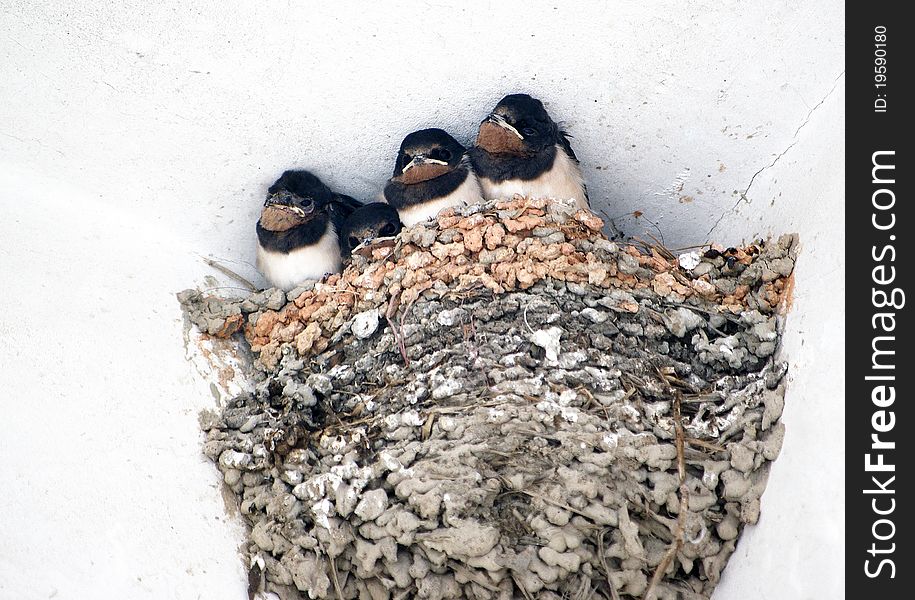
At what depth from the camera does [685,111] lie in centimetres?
358

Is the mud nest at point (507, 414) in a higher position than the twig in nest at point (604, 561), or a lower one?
higher

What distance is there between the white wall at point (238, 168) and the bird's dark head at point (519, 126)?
0.22 ft

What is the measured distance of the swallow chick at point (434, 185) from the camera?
12.4ft

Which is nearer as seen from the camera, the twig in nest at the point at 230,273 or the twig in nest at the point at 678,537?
Answer: the twig in nest at the point at 678,537

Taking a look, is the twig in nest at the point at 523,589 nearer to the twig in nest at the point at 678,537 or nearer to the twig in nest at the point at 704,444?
the twig in nest at the point at 678,537

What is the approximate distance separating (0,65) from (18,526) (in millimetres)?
1566

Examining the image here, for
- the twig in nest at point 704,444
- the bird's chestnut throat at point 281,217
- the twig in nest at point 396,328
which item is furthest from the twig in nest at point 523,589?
the bird's chestnut throat at point 281,217

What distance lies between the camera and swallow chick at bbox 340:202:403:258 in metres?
3.90

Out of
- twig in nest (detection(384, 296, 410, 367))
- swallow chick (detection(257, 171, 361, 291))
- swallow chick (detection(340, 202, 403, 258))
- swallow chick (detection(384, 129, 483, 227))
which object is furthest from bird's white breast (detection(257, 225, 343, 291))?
twig in nest (detection(384, 296, 410, 367))

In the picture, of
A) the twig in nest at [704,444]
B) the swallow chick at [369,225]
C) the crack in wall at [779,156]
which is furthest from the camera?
the swallow chick at [369,225]

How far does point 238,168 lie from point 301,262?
52 cm

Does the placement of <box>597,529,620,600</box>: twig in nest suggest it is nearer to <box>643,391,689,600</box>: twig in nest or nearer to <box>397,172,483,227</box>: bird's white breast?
<box>643,391,689,600</box>: twig in nest

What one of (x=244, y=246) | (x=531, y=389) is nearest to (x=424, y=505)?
(x=531, y=389)

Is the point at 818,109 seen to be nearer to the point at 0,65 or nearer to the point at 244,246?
the point at 244,246
